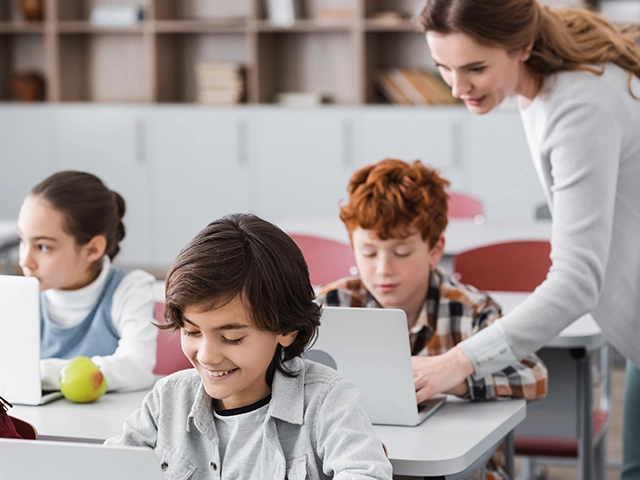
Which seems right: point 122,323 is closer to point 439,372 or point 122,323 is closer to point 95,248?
point 95,248

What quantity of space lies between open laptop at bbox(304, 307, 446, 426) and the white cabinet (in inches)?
165

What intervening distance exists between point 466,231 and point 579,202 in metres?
1.70

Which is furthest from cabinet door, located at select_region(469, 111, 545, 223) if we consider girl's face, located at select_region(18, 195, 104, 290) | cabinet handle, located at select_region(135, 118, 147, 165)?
girl's face, located at select_region(18, 195, 104, 290)

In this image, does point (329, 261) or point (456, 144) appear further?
point (456, 144)

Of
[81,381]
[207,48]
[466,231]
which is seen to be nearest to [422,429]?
[81,381]

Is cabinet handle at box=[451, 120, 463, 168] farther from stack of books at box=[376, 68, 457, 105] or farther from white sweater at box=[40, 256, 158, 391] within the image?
white sweater at box=[40, 256, 158, 391]

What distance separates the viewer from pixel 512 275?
9.14 ft

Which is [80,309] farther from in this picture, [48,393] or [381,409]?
[381,409]

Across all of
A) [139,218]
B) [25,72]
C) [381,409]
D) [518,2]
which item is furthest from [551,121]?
[25,72]

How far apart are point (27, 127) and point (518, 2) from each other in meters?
4.76

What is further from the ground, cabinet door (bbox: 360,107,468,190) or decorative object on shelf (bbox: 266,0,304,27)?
decorative object on shelf (bbox: 266,0,304,27)

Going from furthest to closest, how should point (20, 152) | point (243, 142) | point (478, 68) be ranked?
point (20, 152)
point (243, 142)
point (478, 68)

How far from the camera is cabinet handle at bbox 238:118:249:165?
577cm

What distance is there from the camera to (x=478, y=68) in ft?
6.01
